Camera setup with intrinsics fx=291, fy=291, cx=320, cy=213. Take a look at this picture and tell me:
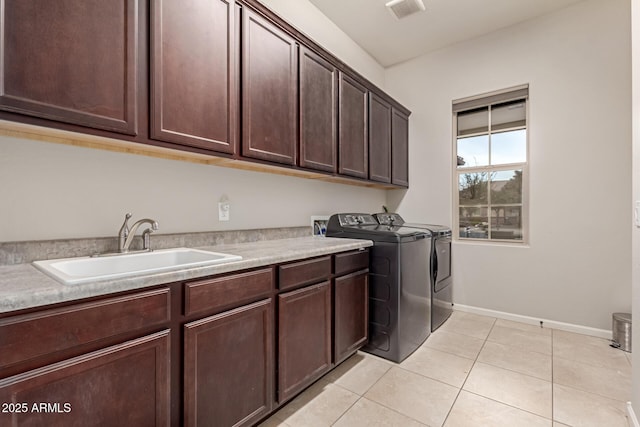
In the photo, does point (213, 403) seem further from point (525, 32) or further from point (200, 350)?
point (525, 32)

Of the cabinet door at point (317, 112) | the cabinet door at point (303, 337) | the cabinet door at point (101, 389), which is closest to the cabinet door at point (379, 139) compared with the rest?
the cabinet door at point (317, 112)

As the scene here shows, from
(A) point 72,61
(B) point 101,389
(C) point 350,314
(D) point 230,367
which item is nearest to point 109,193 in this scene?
(A) point 72,61

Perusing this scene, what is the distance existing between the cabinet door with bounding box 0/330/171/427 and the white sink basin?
0.79 ft

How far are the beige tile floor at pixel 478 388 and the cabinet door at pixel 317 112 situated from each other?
4.99ft

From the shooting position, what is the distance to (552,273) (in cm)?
280

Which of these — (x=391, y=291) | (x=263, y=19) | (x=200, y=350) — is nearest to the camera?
(x=200, y=350)

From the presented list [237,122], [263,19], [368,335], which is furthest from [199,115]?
[368,335]

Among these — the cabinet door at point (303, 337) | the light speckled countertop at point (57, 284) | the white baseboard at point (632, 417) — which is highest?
the light speckled countertop at point (57, 284)

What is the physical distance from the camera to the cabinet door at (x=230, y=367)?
3.76 ft

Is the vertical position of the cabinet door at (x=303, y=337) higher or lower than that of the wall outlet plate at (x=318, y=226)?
lower

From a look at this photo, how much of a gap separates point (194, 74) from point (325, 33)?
1.96m

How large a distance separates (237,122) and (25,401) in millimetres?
1393

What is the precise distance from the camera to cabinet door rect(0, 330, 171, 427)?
79cm

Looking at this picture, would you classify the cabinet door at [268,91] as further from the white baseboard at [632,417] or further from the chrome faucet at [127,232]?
the white baseboard at [632,417]
